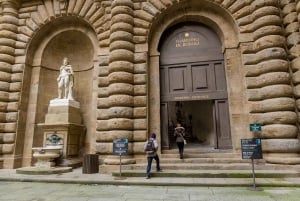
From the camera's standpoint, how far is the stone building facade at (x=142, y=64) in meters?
8.76

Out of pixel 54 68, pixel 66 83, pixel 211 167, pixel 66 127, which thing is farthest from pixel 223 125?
pixel 54 68

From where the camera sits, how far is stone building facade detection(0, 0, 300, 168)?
8.76 metres

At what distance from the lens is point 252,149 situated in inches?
246

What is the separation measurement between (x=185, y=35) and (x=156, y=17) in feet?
6.10

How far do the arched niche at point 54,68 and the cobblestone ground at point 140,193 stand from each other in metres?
4.96

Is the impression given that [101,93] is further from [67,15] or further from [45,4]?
[45,4]

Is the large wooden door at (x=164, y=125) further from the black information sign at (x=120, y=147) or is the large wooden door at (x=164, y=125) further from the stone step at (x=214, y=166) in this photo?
the black information sign at (x=120, y=147)

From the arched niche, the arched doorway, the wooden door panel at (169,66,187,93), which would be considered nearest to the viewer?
the arched doorway

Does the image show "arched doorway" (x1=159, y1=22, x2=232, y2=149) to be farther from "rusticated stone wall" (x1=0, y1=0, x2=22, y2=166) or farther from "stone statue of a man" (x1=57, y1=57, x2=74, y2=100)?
"rusticated stone wall" (x1=0, y1=0, x2=22, y2=166)

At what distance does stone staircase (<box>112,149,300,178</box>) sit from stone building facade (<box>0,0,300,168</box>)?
1.59 feet

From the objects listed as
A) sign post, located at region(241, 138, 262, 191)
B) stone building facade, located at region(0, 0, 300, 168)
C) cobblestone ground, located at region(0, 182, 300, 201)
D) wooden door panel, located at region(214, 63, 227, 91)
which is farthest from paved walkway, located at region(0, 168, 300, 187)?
wooden door panel, located at region(214, 63, 227, 91)

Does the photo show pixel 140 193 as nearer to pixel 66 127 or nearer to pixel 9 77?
pixel 66 127

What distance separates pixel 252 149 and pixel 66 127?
8148 mm

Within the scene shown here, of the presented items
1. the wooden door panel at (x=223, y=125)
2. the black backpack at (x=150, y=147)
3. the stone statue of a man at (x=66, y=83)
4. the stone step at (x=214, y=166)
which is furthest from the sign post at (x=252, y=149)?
the stone statue of a man at (x=66, y=83)
